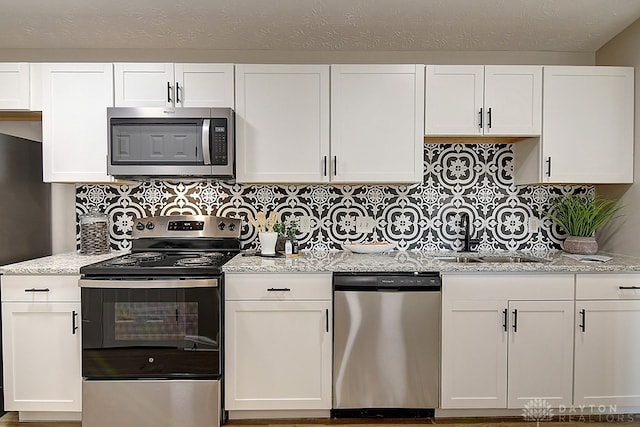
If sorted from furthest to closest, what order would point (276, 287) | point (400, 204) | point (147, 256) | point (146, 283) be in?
1. point (400, 204)
2. point (147, 256)
3. point (276, 287)
4. point (146, 283)

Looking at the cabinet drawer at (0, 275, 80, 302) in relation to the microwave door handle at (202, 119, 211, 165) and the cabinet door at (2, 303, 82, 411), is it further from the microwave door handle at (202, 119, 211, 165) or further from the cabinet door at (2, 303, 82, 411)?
the microwave door handle at (202, 119, 211, 165)

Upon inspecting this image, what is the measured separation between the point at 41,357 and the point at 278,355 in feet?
4.42

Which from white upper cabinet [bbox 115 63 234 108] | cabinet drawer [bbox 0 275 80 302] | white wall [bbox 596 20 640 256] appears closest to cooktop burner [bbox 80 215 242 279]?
cabinet drawer [bbox 0 275 80 302]

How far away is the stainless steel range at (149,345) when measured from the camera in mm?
2346

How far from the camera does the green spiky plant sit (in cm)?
290

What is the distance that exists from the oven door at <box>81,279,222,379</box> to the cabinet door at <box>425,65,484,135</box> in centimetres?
173

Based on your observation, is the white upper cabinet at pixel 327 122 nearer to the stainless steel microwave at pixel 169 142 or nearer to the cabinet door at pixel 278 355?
the stainless steel microwave at pixel 169 142

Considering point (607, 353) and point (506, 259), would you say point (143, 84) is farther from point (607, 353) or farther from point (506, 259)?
point (607, 353)

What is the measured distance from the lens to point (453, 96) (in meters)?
2.73

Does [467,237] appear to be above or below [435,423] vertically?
above

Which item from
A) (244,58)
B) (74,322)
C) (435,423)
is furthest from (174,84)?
(435,423)

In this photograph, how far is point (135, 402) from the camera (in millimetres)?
2352

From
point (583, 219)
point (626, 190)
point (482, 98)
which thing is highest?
point (482, 98)

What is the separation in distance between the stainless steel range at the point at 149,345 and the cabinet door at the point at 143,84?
107 cm
